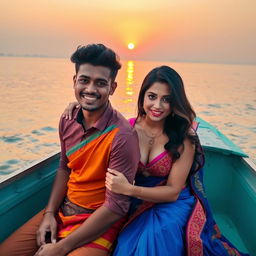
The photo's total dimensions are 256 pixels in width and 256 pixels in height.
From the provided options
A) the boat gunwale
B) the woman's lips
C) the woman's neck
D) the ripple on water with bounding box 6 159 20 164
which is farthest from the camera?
the ripple on water with bounding box 6 159 20 164

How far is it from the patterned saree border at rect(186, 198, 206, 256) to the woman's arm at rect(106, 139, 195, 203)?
0.57 feet

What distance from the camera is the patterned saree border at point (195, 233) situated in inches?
61.3

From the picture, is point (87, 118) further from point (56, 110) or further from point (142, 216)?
point (56, 110)

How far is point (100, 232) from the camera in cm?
154

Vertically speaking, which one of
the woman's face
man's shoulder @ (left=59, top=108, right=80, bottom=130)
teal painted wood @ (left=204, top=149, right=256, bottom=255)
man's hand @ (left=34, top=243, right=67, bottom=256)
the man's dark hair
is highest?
the man's dark hair

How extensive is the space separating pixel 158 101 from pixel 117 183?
0.67 m

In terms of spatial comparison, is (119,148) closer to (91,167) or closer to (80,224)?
(91,167)

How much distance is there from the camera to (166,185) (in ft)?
5.98

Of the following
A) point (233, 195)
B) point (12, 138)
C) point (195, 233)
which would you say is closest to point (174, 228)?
point (195, 233)

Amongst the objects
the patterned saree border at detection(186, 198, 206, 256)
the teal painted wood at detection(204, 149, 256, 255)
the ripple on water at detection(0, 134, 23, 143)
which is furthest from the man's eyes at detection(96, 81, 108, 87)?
the ripple on water at detection(0, 134, 23, 143)

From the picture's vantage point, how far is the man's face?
5.10ft

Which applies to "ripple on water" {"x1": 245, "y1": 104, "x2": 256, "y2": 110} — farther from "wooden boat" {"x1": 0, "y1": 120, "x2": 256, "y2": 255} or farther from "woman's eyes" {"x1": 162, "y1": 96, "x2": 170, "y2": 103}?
"woman's eyes" {"x1": 162, "y1": 96, "x2": 170, "y2": 103}

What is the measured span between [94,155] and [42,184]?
751mm

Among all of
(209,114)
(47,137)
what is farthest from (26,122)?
(209,114)
